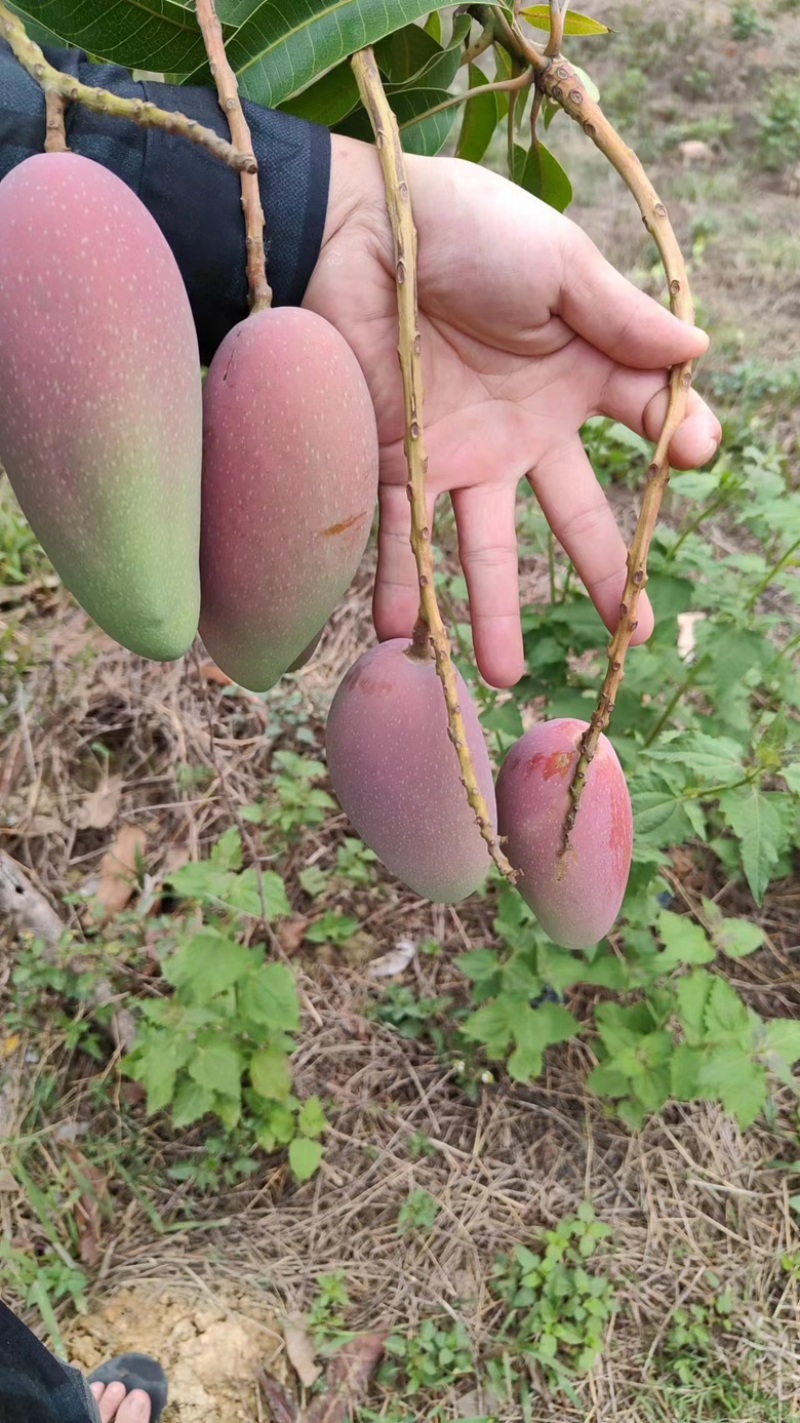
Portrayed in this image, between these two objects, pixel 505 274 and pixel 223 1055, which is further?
pixel 223 1055

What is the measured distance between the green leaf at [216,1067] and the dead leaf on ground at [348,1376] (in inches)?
14.5

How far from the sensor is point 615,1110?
4.66 ft

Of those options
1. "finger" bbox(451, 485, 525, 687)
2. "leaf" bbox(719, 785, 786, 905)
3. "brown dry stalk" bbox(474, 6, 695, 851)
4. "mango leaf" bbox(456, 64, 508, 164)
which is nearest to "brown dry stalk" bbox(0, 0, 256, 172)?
"brown dry stalk" bbox(474, 6, 695, 851)

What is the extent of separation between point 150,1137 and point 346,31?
137 cm

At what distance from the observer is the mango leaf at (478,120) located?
0.93 m

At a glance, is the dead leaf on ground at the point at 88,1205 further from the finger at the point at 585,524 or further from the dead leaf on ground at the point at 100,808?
the finger at the point at 585,524

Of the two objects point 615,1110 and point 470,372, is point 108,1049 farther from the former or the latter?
point 470,372

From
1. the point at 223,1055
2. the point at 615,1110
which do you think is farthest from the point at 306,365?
the point at 615,1110

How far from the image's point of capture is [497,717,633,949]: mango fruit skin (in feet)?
2.41

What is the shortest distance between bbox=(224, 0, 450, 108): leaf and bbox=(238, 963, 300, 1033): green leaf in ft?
3.18

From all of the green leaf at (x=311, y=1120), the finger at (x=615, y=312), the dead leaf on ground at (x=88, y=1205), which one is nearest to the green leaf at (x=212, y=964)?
the green leaf at (x=311, y=1120)

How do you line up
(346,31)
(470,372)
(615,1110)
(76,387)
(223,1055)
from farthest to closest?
1. (615,1110)
2. (223,1055)
3. (470,372)
4. (346,31)
5. (76,387)

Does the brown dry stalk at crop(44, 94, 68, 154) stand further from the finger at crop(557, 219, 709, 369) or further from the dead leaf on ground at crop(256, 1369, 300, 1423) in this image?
the dead leaf on ground at crop(256, 1369, 300, 1423)

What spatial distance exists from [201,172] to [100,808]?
3.98 feet
